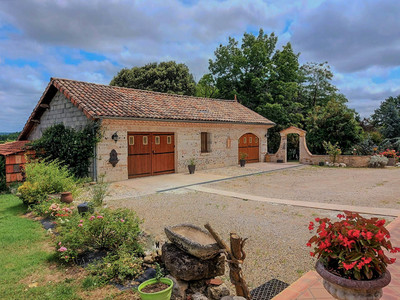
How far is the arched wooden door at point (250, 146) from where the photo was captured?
738 inches

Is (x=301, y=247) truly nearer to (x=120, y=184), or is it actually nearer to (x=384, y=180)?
(x=120, y=184)

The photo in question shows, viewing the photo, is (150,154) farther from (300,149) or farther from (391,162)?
(391,162)

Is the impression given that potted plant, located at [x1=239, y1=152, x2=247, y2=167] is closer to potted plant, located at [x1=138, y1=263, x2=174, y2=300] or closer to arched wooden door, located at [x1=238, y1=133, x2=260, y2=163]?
arched wooden door, located at [x1=238, y1=133, x2=260, y2=163]

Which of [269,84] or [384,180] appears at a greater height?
[269,84]

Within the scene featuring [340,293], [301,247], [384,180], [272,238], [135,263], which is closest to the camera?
[340,293]

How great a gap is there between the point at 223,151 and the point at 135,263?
1345 cm

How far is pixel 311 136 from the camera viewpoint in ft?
68.4

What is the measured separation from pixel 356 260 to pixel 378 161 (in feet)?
57.8

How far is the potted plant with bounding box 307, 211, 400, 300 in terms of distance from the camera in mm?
2342

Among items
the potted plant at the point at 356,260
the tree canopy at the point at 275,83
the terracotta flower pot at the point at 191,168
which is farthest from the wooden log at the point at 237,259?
the tree canopy at the point at 275,83

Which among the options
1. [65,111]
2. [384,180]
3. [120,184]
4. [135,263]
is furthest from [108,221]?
[384,180]

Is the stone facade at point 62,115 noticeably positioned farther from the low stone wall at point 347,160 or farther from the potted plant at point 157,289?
the low stone wall at point 347,160

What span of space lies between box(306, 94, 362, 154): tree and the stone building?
18.9ft

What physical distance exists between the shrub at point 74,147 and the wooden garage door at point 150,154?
1792 millimetres
